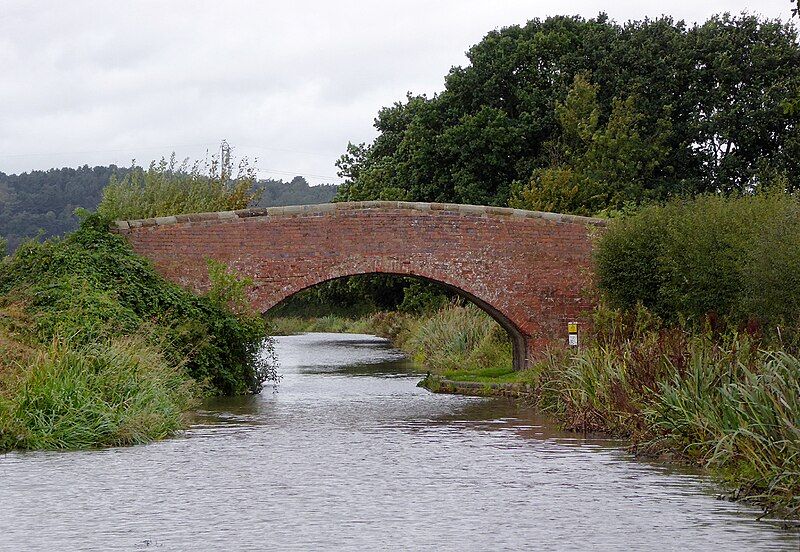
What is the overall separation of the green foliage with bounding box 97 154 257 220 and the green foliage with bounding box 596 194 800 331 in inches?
484

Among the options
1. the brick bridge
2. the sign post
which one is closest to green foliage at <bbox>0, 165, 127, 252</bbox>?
the brick bridge

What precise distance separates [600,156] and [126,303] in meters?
19.1

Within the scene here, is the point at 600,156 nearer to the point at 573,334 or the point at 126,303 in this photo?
the point at 573,334

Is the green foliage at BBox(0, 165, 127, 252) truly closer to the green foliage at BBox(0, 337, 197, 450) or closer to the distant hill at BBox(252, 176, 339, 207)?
the distant hill at BBox(252, 176, 339, 207)

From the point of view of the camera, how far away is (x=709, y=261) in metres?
21.7

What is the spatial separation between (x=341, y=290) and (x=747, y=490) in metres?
37.3

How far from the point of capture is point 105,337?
1936 centimetres

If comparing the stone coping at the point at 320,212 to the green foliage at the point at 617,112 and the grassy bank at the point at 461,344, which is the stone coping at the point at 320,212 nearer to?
the grassy bank at the point at 461,344

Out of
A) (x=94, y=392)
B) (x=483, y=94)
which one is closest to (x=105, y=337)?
(x=94, y=392)

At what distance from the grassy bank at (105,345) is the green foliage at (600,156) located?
43.3 feet

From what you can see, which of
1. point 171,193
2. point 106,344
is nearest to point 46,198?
point 171,193

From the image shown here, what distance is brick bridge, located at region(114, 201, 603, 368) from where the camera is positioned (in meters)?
25.2

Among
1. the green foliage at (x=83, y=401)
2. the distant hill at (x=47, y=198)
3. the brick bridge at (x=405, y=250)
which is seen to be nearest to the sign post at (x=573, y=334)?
the brick bridge at (x=405, y=250)

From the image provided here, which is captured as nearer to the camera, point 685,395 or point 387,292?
point 685,395
